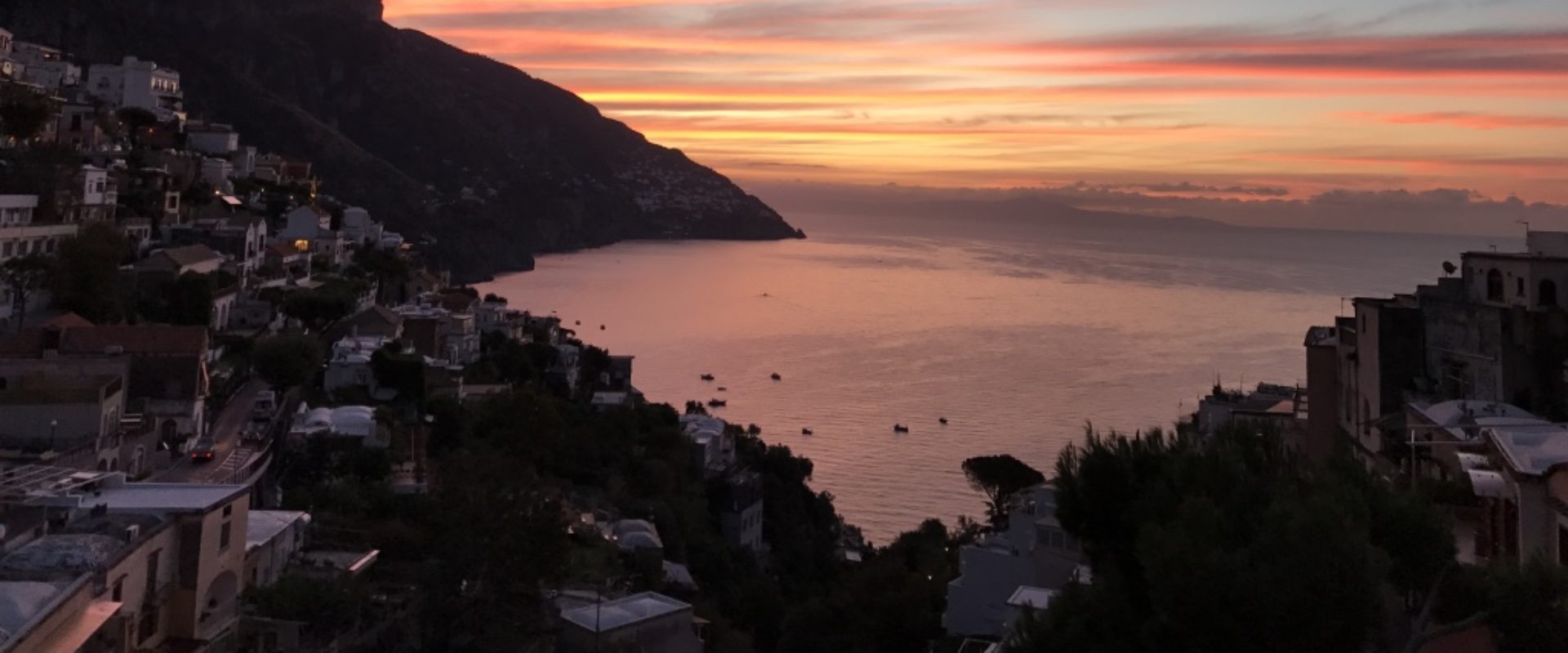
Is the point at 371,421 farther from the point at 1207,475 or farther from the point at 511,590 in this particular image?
the point at 1207,475

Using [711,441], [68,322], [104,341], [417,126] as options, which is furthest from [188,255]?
[417,126]

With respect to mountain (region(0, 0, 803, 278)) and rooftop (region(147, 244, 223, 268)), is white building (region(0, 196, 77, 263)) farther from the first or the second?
mountain (region(0, 0, 803, 278))

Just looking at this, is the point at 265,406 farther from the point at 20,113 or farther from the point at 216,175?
the point at 216,175

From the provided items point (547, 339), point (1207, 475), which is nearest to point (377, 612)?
point (1207, 475)

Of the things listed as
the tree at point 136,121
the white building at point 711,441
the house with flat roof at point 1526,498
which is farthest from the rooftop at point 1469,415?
the tree at point 136,121

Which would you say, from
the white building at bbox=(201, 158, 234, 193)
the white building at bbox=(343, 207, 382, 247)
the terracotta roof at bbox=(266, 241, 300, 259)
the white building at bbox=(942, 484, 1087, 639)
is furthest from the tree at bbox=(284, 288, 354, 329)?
the white building at bbox=(942, 484, 1087, 639)
